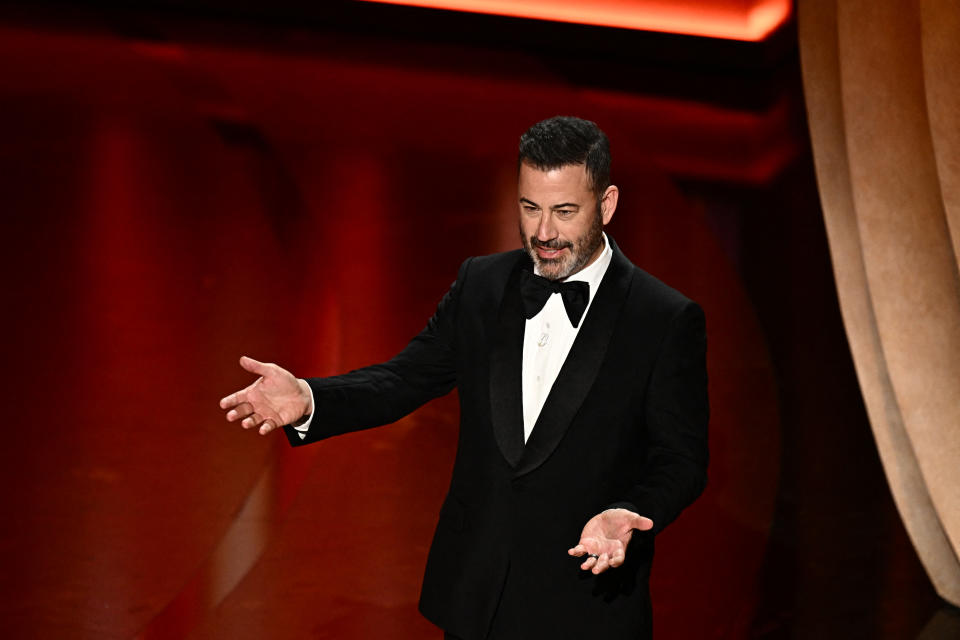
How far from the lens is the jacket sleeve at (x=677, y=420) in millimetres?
2010

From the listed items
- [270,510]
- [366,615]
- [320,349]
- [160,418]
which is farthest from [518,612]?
[320,349]

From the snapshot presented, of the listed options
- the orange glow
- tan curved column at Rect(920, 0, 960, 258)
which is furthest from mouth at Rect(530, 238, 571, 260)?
the orange glow

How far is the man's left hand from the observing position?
6.07ft

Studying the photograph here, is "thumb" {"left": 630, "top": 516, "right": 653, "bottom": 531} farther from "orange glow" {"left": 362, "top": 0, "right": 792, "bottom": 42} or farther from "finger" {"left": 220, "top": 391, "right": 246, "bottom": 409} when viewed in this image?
"orange glow" {"left": 362, "top": 0, "right": 792, "bottom": 42}

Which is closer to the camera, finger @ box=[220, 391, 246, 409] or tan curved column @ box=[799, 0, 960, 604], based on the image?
finger @ box=[220, 391, 246, 409]

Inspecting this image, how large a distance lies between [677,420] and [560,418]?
0.20 metres

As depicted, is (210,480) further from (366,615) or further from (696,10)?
(696,10)

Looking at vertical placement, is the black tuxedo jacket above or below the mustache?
below

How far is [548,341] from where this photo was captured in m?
2.13

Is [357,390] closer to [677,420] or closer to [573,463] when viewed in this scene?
Answer: [573,463]

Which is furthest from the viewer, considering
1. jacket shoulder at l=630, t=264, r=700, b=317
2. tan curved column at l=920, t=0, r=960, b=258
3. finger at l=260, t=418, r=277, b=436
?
tan curved column at l=920, t=0, r=960, b=258

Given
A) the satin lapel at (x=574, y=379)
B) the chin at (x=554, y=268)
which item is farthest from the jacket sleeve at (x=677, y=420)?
the chin at (x=554, y=268)

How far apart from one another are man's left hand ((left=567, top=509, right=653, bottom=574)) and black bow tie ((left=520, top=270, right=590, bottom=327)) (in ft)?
1.19

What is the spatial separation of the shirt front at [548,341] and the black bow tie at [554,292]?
2cm
